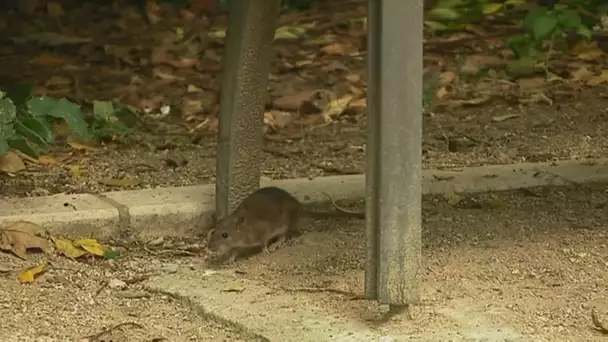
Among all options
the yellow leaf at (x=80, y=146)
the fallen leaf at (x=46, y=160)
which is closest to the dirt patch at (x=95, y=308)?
the fallen leaf at (x=46, y=160)

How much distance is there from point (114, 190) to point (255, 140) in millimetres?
684

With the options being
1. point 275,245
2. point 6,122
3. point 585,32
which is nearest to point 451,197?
point 275,245

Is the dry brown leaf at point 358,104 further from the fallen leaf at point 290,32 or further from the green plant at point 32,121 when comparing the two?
the green plant at point 32,121

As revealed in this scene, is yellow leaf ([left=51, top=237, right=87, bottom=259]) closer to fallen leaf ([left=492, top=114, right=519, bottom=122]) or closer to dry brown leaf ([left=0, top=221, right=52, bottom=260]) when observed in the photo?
dry brown leaf ([left=0, top=221, right=52, bottom=260])

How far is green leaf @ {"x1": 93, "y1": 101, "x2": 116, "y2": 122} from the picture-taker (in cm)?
621

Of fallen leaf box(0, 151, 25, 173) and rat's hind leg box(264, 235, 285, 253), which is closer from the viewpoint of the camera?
rat's hind leg box(264, 235, 285, 253)

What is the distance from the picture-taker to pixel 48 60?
25.2 ft

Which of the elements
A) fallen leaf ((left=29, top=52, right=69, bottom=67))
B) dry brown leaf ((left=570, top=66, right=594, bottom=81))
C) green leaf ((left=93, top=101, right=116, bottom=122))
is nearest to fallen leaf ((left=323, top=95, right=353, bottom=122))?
green leaf ((left=93, top=101, right=116, bottom=122))

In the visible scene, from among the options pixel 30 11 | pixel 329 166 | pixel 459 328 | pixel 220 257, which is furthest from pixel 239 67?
pixel 30 11

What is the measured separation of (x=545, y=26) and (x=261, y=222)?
3.06 m

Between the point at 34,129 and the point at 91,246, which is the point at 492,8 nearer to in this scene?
the point at 34,129

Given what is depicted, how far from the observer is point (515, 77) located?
7.00m

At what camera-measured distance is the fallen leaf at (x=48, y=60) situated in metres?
7.64

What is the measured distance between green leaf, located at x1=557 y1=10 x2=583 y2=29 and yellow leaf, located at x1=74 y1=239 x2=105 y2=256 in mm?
3364
